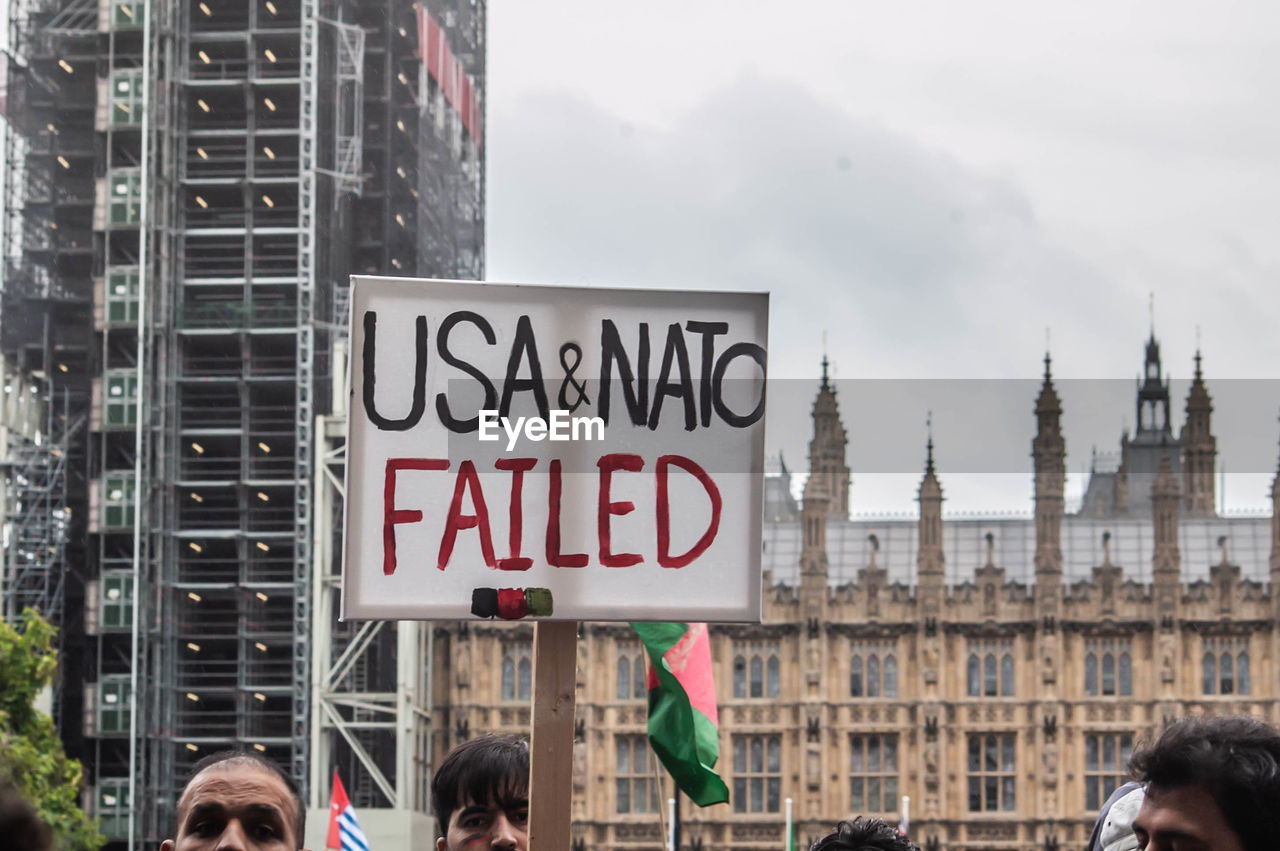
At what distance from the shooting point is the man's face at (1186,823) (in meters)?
2.60

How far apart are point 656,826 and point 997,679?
6.35 metres

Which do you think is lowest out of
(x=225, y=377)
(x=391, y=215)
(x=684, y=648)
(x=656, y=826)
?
(x=656, y=826)

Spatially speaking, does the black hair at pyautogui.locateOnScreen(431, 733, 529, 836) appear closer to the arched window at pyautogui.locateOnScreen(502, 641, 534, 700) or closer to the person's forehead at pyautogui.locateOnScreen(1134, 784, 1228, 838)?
the person's forehead at pyautogui.locateOnScreen(1134, 784, 1228, 838)

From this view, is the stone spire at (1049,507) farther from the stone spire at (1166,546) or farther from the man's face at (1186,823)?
the man's face at (1186,823)

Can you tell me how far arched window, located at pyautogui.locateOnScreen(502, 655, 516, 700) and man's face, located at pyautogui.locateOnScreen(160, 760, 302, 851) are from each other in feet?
102

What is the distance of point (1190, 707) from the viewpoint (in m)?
33.5

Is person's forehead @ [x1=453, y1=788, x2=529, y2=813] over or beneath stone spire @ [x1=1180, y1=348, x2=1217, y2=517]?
beneath

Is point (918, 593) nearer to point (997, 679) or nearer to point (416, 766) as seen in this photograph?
point (997, 679)

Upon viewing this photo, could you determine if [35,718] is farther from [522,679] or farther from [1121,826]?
[1121,826]

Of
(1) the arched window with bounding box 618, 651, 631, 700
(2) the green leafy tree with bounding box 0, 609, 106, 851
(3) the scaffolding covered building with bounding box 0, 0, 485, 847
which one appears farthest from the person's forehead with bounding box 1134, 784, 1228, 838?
(1) the arched window with bounding box 618, 651, 631, 700

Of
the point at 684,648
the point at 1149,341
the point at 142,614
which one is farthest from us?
the point at 1149,341

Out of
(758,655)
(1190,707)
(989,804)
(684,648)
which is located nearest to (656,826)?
(758,655)

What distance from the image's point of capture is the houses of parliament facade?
33.6m

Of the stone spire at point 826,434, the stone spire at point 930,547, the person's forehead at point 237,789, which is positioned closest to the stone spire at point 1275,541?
the stone spire at point 930,547
